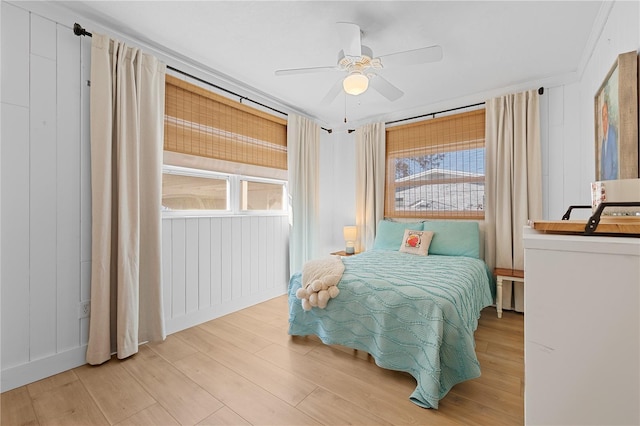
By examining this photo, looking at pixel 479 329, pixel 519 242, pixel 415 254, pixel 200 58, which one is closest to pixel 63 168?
pixel 200 58

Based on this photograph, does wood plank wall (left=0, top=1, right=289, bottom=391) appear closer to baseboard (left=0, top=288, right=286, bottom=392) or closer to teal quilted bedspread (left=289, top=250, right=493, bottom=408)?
baseboard (left=0, top=288, right=286, bottom=392)

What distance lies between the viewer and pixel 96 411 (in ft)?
5.33

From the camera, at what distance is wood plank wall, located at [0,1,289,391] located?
1821 mm

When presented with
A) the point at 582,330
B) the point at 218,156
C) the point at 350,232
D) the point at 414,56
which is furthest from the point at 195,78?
the point at 582,330

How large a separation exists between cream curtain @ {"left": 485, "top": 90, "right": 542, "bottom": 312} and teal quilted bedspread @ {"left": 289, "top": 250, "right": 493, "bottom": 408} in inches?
33.2

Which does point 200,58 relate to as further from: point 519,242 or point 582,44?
point 519,242

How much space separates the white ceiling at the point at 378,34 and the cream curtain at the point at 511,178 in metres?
0.32

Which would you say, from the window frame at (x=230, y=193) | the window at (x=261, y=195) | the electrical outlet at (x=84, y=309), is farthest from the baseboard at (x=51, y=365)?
the window at (x=261, y=195)

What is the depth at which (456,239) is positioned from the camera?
10.8 ft

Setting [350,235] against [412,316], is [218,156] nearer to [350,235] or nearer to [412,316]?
[350,235]

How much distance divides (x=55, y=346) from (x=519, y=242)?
421 cm

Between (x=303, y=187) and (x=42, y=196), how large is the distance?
8.59 feet

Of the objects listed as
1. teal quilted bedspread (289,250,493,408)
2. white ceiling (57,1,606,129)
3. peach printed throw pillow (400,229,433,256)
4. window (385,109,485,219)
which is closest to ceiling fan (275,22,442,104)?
white ceiling (57,1,606,129)

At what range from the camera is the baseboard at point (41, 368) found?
1.80 meters
